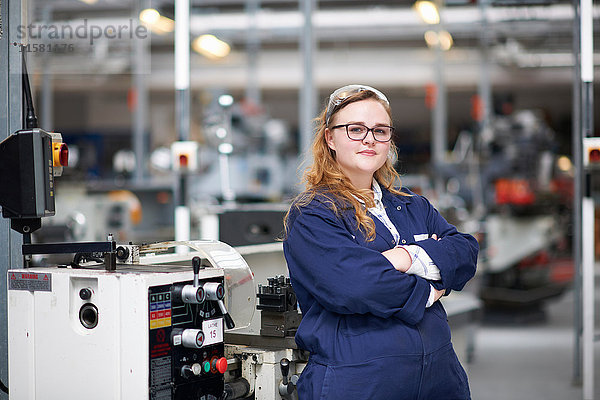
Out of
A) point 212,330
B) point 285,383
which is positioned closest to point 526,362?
point 285,383

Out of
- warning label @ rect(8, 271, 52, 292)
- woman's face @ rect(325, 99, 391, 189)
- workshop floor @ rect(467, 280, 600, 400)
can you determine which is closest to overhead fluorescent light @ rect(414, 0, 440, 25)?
workshop floor @ rect(467, 280, 600, 400)

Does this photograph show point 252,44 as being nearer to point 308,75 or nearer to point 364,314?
point 308,75

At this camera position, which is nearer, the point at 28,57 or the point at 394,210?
the point at 394,210

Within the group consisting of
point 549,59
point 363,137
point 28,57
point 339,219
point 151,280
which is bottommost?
point 151,280

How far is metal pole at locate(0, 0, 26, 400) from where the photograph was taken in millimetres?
2637

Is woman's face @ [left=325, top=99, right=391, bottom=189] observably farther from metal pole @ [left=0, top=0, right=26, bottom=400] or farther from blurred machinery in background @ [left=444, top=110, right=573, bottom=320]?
blurred machinery in background @ [left=444, top=110, right=573, bottom=320]

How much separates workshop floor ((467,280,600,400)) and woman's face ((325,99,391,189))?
10.1 feet

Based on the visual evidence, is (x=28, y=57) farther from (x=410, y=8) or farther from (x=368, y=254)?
(x=410, y=8)

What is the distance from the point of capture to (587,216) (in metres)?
4.16

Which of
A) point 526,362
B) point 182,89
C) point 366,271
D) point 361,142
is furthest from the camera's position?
point 526,362

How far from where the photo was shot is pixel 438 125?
9758mm

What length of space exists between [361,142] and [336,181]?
0.13m

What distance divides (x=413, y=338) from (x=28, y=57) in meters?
1.76

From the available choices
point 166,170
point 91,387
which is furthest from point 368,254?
point 166,170
